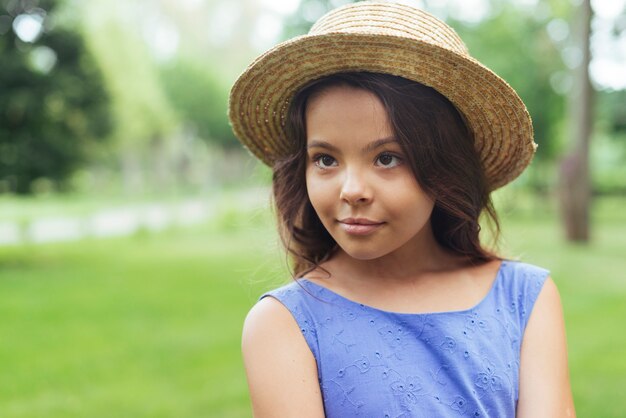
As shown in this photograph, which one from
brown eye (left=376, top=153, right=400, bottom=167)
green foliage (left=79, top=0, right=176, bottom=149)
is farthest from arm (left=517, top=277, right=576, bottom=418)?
green foliage (left=79, top=0, right=176, bottom=149)

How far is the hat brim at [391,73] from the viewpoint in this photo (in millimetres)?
1656

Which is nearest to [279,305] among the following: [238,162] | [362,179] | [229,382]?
[362,179]

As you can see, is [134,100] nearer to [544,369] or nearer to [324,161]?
[324,161]

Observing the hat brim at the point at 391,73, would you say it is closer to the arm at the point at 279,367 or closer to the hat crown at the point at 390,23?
the hat crown at the point at 390,23

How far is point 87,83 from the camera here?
13227mm

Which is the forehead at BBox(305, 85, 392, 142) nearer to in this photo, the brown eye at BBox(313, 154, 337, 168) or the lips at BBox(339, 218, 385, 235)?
the brown eye at BBox(313, 154, 337, 168)

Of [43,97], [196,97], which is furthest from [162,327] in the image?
[196,97]

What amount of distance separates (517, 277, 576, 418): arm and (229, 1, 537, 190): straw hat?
389 mm

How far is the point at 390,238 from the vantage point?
171 cm

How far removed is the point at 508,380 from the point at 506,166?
0.53 metres

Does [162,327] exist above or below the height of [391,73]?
below

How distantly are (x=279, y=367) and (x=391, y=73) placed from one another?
2.09 feet

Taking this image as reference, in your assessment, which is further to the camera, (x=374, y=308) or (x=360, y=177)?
(x=374, y=308)

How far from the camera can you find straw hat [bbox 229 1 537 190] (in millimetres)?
1654
